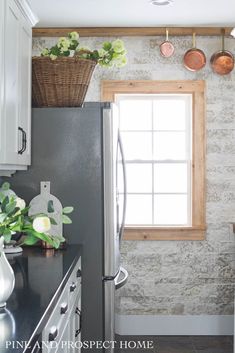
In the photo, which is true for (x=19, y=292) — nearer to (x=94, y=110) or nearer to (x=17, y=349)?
(x=17, y=349)

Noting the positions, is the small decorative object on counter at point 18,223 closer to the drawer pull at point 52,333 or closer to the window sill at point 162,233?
the drawer pull at point 52,333

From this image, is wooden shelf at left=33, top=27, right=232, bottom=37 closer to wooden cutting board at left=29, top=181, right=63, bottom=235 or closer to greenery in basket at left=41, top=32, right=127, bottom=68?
greenery in basket at left=41, top=32, right=127, bottom=68

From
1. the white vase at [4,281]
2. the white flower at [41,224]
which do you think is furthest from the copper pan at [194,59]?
the white vase at [4,281]

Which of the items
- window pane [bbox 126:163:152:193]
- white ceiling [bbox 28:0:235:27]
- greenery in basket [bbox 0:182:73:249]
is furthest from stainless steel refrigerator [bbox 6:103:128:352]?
window pane [bbox 126:163:152:193]

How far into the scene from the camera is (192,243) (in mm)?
4191

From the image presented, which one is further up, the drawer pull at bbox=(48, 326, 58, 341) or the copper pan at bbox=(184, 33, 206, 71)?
the copper pan at bbox=(184, 33, 206, 71)

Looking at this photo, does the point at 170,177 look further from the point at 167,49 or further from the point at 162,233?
the point at 167,49

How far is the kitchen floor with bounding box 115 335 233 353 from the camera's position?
152 inches

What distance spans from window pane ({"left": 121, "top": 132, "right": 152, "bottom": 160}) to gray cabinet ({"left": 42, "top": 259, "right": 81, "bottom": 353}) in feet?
5.43

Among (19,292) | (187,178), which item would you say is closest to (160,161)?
(187,178)

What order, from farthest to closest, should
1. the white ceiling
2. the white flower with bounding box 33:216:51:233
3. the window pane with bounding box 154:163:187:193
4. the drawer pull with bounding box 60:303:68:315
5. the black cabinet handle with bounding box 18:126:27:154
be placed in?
the window pane with bounding box 154:163:187:193
the white ceiling
the black cabinet handle with bounding box 18:126:27:154
the drawer pull with bounding box 60:303:68:315
the white flower with bounding box 33:216:51:233

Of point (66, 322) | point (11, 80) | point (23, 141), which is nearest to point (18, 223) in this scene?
point (66, 322)

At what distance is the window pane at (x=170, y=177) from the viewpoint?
4254 millimetres

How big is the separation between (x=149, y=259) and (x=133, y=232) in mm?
255
